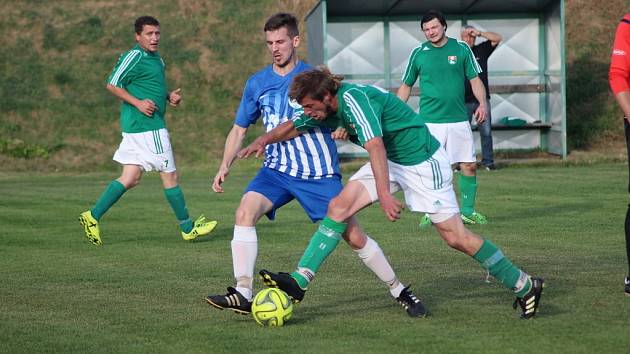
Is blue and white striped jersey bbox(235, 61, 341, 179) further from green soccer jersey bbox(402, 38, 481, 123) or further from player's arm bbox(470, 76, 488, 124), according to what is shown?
green soccer jersey bbox(402, 38, 481, 123)

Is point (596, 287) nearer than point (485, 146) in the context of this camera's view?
Yes

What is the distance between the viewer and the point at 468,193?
12.6 meters

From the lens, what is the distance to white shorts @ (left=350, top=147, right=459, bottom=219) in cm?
684

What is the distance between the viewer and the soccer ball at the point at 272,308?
6.88 m

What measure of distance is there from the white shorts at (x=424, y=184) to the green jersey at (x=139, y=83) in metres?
5.65

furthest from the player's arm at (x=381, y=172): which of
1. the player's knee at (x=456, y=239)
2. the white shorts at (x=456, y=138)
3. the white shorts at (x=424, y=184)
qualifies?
the white shorts at (x=456, y=138)

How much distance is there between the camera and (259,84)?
778 cm

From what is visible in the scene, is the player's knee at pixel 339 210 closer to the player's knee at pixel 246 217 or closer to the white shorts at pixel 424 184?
the white shorts at pixel 424 184

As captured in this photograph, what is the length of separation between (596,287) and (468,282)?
3.17ft

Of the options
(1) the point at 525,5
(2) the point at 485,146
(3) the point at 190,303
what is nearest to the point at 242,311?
(3) the point at 190,303

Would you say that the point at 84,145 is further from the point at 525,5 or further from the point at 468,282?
the point at 468,282

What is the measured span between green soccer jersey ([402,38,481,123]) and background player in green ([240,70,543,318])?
222 inches

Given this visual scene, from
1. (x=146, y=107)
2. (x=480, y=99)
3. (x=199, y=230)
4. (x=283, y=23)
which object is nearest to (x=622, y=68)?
(x=283, y=23)

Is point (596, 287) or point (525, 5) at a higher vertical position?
point (525, 5)
